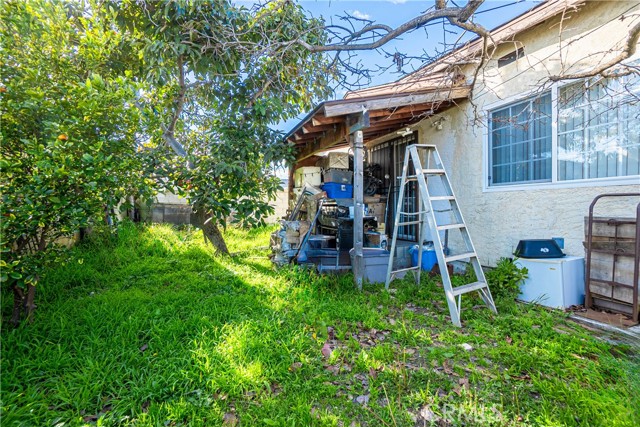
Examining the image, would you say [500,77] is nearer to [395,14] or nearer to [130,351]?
[395,14]

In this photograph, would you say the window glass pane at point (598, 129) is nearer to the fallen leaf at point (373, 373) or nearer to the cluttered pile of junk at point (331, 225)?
the cluttered pile of junk at point (331, 225)

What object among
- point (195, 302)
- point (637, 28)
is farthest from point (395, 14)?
point (195, 302)

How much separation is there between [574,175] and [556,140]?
1.73 ft

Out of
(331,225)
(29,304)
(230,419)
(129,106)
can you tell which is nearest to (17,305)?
(29,304)

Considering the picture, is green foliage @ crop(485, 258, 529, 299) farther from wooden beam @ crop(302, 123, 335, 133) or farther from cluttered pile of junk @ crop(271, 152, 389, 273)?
wooden beam @ crop(302, 123, 335, 133)

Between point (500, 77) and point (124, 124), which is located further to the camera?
point (500, 77)

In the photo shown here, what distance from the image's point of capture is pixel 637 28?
221cm

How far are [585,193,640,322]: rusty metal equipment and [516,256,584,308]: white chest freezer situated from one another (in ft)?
0.48

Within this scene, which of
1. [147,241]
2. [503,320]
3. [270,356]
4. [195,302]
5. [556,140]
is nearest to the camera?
[270,356]

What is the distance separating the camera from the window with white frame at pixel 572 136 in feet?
10.6

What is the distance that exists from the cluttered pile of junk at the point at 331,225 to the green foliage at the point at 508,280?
1.93m

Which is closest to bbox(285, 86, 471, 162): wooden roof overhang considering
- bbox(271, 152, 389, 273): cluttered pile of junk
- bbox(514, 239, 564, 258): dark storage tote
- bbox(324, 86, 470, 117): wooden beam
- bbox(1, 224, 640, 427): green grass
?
bbox(324, 86, 470, 117): wooden beam

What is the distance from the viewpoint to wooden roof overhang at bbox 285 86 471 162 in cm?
404

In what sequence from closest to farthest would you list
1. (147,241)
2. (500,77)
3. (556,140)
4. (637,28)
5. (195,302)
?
(637,28), (195,302), (556,140), (500,77), (147,241)
